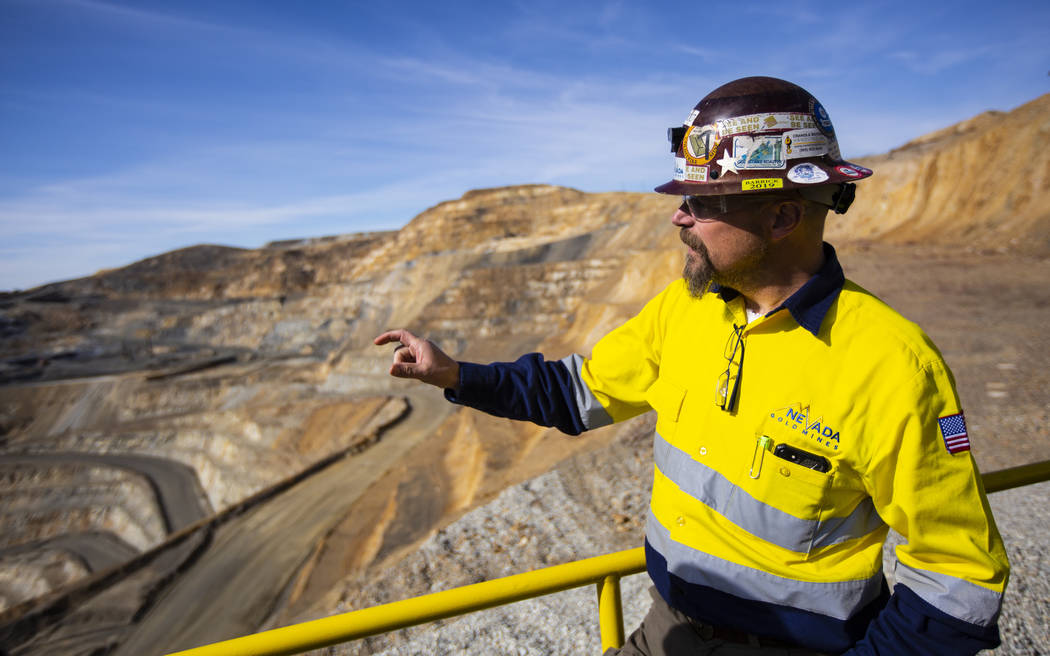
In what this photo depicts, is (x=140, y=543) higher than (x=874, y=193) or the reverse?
the reverse

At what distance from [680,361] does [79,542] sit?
33.5 metres

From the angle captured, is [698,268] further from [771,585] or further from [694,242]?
[771,585]

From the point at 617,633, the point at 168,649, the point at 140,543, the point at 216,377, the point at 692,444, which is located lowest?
the point at 140,543

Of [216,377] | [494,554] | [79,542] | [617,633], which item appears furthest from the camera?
[216,377]

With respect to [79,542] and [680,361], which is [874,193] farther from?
[79,542]

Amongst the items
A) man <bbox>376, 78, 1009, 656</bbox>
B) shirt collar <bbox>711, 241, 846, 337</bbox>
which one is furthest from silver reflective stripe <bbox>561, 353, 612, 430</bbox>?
shirt collar <bbox>711, 241, 846, 337</bbox>

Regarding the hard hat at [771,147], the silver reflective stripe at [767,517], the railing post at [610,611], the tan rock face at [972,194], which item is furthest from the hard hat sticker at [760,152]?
the tan rock face at [972,194]

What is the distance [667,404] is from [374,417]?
29612 millimetres

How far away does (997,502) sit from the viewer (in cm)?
583

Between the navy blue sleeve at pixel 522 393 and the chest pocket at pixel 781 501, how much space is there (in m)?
0.73

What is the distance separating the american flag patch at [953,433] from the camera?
148cm

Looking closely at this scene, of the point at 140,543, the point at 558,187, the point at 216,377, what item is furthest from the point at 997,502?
the point at 558,187

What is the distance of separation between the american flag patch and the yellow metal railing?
1156mm

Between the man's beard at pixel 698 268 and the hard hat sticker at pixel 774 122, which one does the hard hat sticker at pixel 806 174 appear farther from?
the man's beard at pixel 698 268
